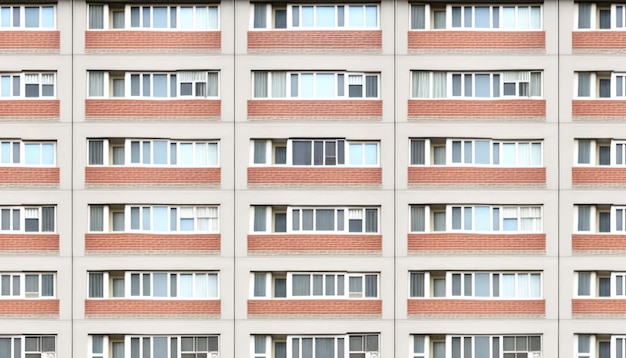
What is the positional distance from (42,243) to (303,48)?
12.9 meters

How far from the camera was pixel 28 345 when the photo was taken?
30.2 m

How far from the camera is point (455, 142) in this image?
100 feet

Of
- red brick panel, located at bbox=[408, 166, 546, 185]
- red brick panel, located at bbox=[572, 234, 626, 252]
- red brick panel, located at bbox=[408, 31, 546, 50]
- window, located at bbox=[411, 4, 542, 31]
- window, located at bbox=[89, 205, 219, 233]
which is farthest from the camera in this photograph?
window, located at bbox=[411, 4, 542, 31]

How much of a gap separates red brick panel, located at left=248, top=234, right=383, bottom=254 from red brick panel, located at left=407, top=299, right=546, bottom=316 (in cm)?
281

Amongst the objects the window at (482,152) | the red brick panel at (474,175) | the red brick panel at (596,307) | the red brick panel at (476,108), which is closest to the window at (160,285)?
the red brick panel at (474,175)

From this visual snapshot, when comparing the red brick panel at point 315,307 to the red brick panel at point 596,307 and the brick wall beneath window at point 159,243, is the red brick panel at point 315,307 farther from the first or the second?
the red brick panel at point 596,307

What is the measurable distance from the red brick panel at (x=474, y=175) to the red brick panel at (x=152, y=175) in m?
8.03

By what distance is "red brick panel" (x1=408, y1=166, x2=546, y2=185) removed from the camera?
1191 inches

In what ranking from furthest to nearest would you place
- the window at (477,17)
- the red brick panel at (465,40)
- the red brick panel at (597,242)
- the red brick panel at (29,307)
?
the window at (477,17) < the red brick panel at (465,40) < the red brick panel at (597,242) < the red brick panel at (29,307)

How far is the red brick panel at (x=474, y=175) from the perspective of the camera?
3025 centimetres

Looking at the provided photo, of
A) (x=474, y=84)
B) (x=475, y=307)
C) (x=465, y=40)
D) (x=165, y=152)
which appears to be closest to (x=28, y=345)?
(x=165, y=152)

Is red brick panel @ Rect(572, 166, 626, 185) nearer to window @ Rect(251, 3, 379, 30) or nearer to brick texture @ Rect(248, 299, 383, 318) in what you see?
brick texture @ Rect(248, 299, 383, 318)

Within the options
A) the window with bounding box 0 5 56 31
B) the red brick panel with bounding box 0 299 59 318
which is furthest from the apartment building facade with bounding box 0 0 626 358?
the window with bounding box 0 5 56 31

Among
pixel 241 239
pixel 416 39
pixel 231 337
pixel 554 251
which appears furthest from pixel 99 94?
pixel 554 251
